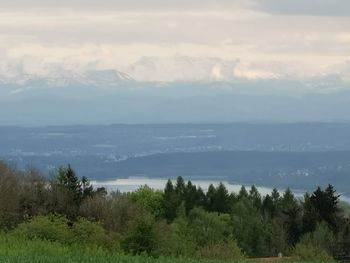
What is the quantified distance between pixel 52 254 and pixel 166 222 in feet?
128

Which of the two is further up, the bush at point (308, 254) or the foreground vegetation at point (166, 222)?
the foreground vegetation at point (166, 222)

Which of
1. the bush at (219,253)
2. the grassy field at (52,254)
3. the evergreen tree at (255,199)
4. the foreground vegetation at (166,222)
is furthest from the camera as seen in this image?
the evergreen tree at (255,199)

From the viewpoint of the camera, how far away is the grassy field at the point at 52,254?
28.7 meters

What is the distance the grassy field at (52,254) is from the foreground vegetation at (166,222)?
0.67 feet

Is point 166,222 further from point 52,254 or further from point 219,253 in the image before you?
point 52,254

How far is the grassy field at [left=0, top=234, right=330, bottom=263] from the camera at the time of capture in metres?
28.7

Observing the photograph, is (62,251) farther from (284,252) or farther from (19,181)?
(284,252)

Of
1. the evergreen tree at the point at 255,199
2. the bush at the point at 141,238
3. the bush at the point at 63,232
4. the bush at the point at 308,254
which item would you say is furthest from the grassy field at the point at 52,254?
the evergreen tree at the point at 255,199

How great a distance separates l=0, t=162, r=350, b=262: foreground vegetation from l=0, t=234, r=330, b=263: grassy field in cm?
21

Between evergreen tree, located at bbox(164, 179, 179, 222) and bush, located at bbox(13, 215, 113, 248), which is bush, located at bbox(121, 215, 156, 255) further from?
evergreen tree, located at bbox(164, 179, 179, 222)

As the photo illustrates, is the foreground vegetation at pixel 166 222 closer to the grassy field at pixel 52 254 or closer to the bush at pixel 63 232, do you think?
the bush at pixel 63 232

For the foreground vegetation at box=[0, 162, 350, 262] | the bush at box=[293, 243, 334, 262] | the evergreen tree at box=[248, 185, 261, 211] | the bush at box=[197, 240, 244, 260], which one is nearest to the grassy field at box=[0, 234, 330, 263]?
the foreground vegetation at box=[0, 162, 350, 262]

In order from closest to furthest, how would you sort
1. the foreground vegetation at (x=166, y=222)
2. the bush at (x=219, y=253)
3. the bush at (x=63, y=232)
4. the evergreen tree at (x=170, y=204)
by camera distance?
the bush at (x=219, y=253) → the foreground vegetation at (x=166, y=222) → the bush at (x=63, y=232) → the evergreen tree at (x=170, y=204)

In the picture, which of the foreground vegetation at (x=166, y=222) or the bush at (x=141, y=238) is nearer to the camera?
the bush at (x=141, y=238)
